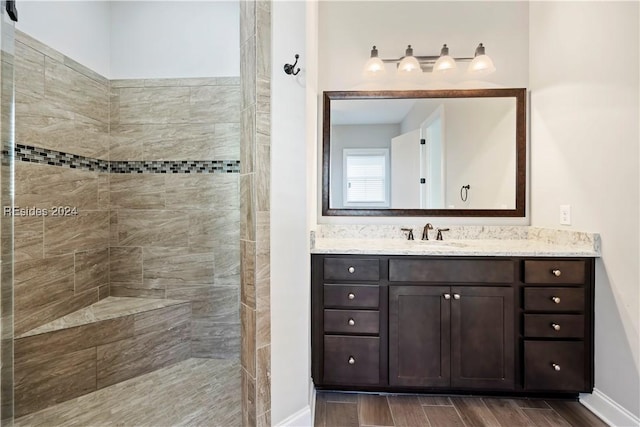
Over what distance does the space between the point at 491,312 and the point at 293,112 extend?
1.59m

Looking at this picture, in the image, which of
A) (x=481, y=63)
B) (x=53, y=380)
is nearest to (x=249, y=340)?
(x=53, y=380)

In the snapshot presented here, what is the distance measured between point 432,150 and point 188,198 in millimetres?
1896

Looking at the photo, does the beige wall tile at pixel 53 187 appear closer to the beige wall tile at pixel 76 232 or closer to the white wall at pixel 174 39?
the beige wall tile at pixel 76 232

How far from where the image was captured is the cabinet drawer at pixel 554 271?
1.90 metres

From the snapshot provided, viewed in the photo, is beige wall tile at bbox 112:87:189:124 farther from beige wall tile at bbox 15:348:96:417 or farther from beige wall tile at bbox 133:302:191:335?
beige wall tile at bbox 15:348:96:417

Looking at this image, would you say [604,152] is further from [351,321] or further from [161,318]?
[161,318]

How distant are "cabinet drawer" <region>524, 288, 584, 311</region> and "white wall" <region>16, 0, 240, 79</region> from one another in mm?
2513

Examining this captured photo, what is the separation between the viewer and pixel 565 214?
2.13m

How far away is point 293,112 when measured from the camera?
1.63 metres

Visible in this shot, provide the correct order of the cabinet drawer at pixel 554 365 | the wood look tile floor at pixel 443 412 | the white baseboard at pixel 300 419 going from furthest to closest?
the cabinet drawer at pixel 554 365 → the wood look tile floor at pixel 443 412 → the white baseboard at pixel 300 419

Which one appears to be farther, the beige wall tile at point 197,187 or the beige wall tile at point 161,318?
the beige wall tile at point 197,187

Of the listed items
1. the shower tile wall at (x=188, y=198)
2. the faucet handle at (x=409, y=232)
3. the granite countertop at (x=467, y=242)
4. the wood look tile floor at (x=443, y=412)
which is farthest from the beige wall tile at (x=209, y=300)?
the faucet handle at (x=409, y=232)

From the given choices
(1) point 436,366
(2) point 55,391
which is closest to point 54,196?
(2) point 55,391

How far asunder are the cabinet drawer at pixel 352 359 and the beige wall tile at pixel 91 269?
178 cm
